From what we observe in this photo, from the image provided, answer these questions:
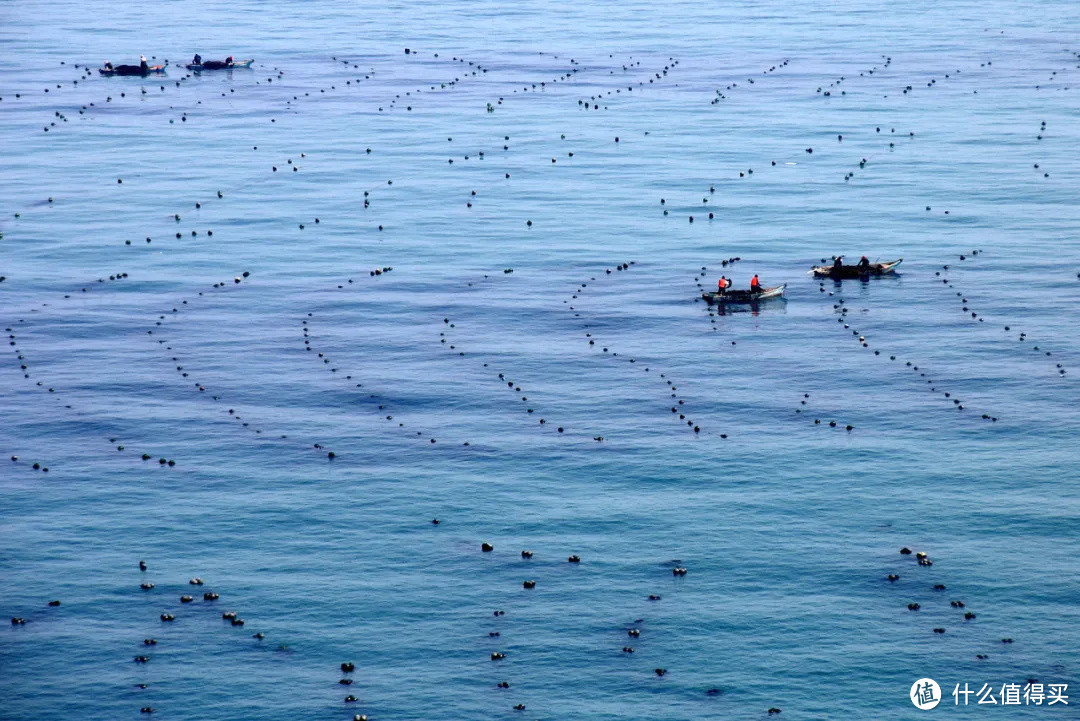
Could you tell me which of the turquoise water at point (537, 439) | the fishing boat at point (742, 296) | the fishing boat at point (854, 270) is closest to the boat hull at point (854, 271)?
the fishing boat at point (854, 270)

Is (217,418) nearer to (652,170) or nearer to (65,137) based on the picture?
(652,170)

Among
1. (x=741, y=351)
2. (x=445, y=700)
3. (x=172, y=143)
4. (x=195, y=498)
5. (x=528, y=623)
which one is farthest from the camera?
(x=172, y=143)

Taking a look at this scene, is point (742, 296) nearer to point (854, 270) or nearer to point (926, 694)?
point (854, 270)

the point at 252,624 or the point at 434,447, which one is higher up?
the point at 434,447

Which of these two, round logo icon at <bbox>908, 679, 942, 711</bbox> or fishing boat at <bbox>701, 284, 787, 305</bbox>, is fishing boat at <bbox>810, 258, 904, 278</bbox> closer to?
fishing boat at <bbox>701, 284, 787, 305</bbox>

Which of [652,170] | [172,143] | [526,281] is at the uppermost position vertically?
[172,143]

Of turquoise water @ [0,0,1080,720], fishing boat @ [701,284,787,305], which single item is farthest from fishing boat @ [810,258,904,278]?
fishing boat @ [701,284,787,305]

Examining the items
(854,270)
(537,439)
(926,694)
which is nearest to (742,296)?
(854,270)

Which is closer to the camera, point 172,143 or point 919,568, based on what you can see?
point 919,568

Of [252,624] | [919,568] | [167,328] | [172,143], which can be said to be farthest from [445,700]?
[172,143]
